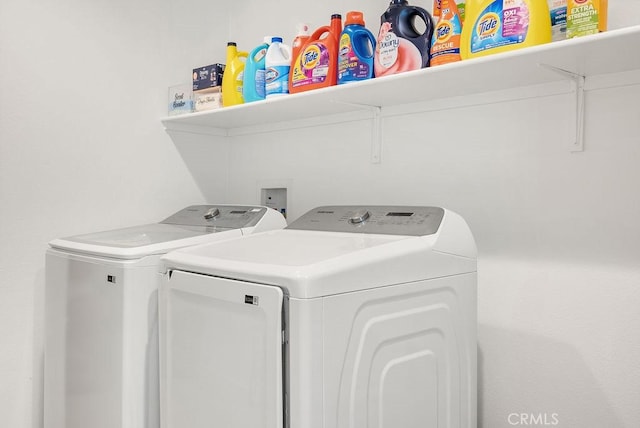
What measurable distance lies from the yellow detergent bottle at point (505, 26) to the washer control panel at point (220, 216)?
44.9 inches

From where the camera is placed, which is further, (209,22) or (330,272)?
(209,22)

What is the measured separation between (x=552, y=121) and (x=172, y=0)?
215 centimetres

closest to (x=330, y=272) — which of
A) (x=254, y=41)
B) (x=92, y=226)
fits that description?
(x=92, y=226)

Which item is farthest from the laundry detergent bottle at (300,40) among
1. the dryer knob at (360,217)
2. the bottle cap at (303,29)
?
the dryer knob at (360,217)

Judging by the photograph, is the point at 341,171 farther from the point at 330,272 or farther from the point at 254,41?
the point at 330,272

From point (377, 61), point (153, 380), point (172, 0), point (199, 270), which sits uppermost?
point (172, 0)

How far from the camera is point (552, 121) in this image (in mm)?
1906

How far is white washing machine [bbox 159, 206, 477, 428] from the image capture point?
1380 millimetres

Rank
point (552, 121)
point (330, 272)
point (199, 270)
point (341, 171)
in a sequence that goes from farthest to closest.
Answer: point (341, 171)
point (552, 121)
point (199, 270)
point (330, 272)

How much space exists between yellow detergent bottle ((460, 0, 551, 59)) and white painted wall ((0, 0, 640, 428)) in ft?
1.25

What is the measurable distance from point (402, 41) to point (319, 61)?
1.28ft

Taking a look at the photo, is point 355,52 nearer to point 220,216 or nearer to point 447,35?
point 447,35

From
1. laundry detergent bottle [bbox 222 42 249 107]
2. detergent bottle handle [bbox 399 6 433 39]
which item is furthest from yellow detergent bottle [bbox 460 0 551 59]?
laundry detergent bottle [bbox 222 42 249 107]

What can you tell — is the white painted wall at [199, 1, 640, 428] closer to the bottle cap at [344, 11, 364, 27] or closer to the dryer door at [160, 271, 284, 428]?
the bottle cap at [344, 11, 364, 27]
